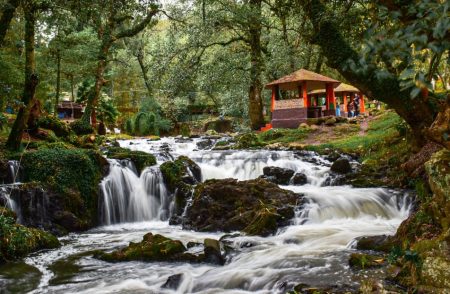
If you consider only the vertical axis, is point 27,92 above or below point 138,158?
above

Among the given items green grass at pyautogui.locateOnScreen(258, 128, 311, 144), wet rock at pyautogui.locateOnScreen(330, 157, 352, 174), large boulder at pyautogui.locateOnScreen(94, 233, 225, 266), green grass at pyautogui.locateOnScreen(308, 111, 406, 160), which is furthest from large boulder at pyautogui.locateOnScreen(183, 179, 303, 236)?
green grass at pyautogui.locateOnScreen(258, 128, 311, 144)

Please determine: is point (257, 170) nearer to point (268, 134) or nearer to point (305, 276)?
Result: point (268, 134)

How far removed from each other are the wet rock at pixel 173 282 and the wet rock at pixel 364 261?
2617 millimetres

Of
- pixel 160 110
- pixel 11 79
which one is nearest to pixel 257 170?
pixel 11 79

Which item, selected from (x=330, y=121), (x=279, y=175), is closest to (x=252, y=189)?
(x=279, y=175)

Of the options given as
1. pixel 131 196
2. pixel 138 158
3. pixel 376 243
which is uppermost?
pixel 138 158

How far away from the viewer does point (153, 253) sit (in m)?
7.83

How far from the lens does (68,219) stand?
11.0m

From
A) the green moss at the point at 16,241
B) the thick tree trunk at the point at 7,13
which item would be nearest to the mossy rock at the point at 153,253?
the green moss at the point at 16,241

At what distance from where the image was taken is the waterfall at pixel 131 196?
12625mm

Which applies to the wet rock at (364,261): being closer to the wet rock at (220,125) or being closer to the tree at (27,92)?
the tree at (27,92)

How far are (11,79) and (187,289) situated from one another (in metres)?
15.9

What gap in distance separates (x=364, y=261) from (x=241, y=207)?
468cm

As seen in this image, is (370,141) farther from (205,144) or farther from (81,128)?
(81,128)
